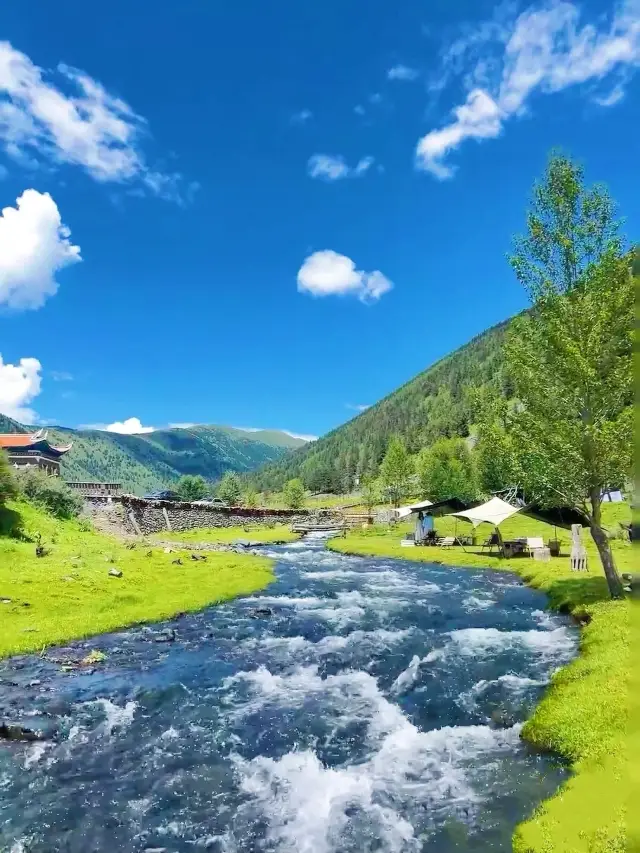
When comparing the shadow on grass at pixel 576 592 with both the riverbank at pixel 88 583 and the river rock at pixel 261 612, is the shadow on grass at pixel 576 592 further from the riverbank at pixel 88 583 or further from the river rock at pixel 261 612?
the riverbank at pixel 88 583

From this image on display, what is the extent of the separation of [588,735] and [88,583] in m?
26.7

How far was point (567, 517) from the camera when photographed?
6047cm

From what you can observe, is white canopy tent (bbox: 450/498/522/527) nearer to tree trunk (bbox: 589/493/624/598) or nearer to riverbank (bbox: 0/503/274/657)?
riverbank (bbox: 0/503/274/657)

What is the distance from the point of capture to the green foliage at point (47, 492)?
51.4 m

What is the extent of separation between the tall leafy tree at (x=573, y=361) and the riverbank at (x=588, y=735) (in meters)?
4.62

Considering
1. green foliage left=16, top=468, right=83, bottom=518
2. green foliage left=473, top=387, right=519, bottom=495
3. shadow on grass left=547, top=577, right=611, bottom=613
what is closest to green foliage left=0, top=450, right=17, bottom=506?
green foliage left=16, top=468, right=83, bottom=518

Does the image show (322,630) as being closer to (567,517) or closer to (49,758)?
(49,758)

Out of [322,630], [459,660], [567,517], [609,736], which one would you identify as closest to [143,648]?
[322,630]

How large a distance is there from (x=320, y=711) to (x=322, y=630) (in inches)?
371

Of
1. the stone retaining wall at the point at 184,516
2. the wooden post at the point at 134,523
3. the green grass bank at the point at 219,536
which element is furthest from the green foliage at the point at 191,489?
the wooden post at the point at 134,523

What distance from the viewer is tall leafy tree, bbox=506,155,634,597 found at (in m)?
25.6

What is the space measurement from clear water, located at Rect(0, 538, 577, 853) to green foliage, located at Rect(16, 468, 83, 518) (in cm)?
2998

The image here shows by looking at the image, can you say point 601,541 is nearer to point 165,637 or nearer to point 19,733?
point 165,637

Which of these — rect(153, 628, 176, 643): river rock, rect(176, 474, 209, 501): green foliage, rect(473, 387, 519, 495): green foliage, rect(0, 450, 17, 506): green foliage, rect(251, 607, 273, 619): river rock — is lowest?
rect(153, 628, 176, 643): river rock
